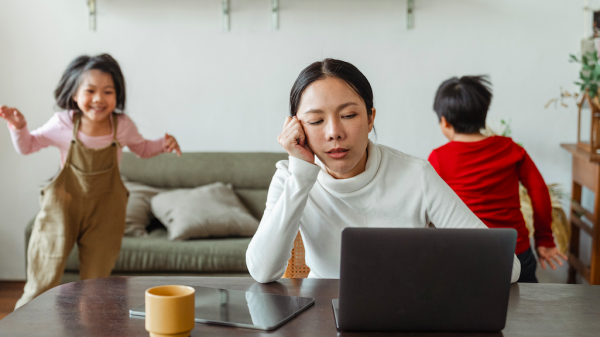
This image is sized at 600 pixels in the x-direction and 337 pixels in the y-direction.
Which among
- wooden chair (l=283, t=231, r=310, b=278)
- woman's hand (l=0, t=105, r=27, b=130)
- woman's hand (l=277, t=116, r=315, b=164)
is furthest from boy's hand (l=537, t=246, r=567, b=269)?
woman's hand (l=0, t=105, r=27, b=130)

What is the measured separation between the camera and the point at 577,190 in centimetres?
303

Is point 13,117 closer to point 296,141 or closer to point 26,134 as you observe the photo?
point 26,134

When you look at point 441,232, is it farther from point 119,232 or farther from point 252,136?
point 252,136

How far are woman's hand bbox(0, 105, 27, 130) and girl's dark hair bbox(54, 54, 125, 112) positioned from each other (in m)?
0.20

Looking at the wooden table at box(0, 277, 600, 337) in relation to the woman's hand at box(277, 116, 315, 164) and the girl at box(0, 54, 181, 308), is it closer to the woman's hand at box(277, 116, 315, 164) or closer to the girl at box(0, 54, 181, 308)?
the woman's hand at box(277, 116, 315, 164)

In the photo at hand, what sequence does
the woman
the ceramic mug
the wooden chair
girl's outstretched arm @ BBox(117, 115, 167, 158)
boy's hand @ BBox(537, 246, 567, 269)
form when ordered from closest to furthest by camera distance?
the ceramic mug < the woman < the wooden chair < boy's hand @ BBox(537, 246, 567, 269) < girl's outstretched arm @ BBox(117, 115, 167, 158)

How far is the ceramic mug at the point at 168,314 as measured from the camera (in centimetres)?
76

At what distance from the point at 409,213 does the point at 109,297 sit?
678 millimetres

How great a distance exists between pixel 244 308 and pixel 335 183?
42cm

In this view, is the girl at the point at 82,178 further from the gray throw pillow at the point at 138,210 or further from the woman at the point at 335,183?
the woman at the point at 335,183

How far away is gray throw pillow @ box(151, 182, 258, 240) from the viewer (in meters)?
2.63

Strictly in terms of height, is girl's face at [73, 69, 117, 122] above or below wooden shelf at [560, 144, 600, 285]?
above

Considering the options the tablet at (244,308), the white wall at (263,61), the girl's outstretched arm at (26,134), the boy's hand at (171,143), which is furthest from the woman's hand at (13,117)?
the tablet at (244,308)

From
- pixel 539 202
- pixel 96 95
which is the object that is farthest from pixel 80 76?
pixel 539 202
